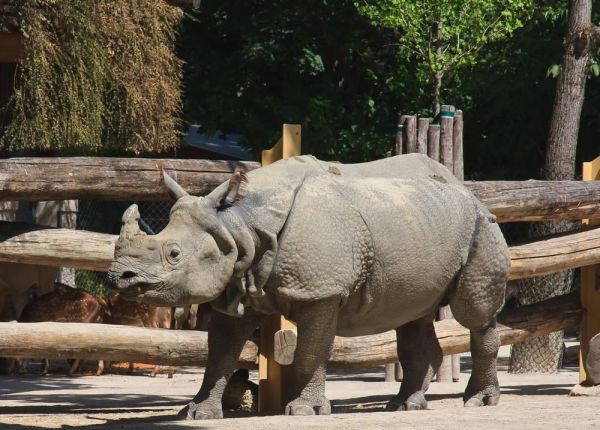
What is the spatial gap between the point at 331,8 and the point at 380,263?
43.3ft

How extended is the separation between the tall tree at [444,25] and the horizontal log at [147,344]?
24.7 ft

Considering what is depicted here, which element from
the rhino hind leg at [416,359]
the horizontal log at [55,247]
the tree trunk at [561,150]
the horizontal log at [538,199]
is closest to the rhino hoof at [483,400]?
the rhino hind leg at [416,359]

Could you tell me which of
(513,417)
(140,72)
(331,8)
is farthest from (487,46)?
(513,417)

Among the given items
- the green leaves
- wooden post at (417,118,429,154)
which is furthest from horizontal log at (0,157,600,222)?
the green leaves

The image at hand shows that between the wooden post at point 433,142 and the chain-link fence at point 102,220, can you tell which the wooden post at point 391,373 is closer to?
the wooden post at point 433,142

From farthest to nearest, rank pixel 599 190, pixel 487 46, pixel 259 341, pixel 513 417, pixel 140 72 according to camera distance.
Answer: pixel 487 46 → pixel 140 72 → pixel 599 190 → pixel 259 341 → pixel 513 417

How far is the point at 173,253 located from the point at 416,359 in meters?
2.36

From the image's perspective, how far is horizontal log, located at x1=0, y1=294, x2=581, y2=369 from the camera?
29.1 ft

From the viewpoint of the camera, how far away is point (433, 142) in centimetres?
1155

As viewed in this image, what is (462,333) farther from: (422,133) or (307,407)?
(307,407)

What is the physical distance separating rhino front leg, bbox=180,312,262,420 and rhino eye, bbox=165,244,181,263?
1.03 m

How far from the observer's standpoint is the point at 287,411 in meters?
8.19

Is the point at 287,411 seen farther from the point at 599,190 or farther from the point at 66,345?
the point at 599,190

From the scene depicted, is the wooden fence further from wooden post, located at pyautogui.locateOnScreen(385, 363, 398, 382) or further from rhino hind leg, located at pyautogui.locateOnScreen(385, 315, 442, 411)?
wooden post, located at pyautogui.locateOnScreen(385, 363, 398, 382)
